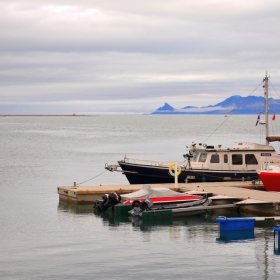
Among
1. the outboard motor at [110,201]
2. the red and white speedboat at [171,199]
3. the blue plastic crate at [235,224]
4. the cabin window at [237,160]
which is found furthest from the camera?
the cabin window at [237,160]

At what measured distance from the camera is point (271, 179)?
111 feet

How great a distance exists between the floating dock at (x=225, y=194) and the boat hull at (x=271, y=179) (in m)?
0.68

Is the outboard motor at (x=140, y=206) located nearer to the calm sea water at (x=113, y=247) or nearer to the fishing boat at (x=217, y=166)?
the calm sea water at (x=113, y=247)

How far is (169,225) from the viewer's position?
28.2 meters

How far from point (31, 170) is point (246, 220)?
32.5m

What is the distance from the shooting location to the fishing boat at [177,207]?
2966cm

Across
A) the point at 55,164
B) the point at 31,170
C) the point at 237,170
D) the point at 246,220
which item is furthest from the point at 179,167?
the point at 55,164

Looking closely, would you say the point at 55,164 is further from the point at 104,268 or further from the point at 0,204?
the point at 104,268

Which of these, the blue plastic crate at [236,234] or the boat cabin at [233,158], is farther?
the boat cabin at [233,158]

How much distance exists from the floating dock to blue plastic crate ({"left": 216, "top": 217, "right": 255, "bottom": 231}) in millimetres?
3931

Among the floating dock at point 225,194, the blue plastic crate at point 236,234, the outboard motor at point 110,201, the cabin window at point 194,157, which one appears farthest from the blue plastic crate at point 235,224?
the cabin window at point 194,157

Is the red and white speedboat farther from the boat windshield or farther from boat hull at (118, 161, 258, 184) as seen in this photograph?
the boat windshield

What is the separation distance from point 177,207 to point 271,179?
20.7ft

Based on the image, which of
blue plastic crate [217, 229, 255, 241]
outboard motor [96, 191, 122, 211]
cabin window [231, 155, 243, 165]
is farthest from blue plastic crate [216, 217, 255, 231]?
cabin window [231, 155, 243, 165]
